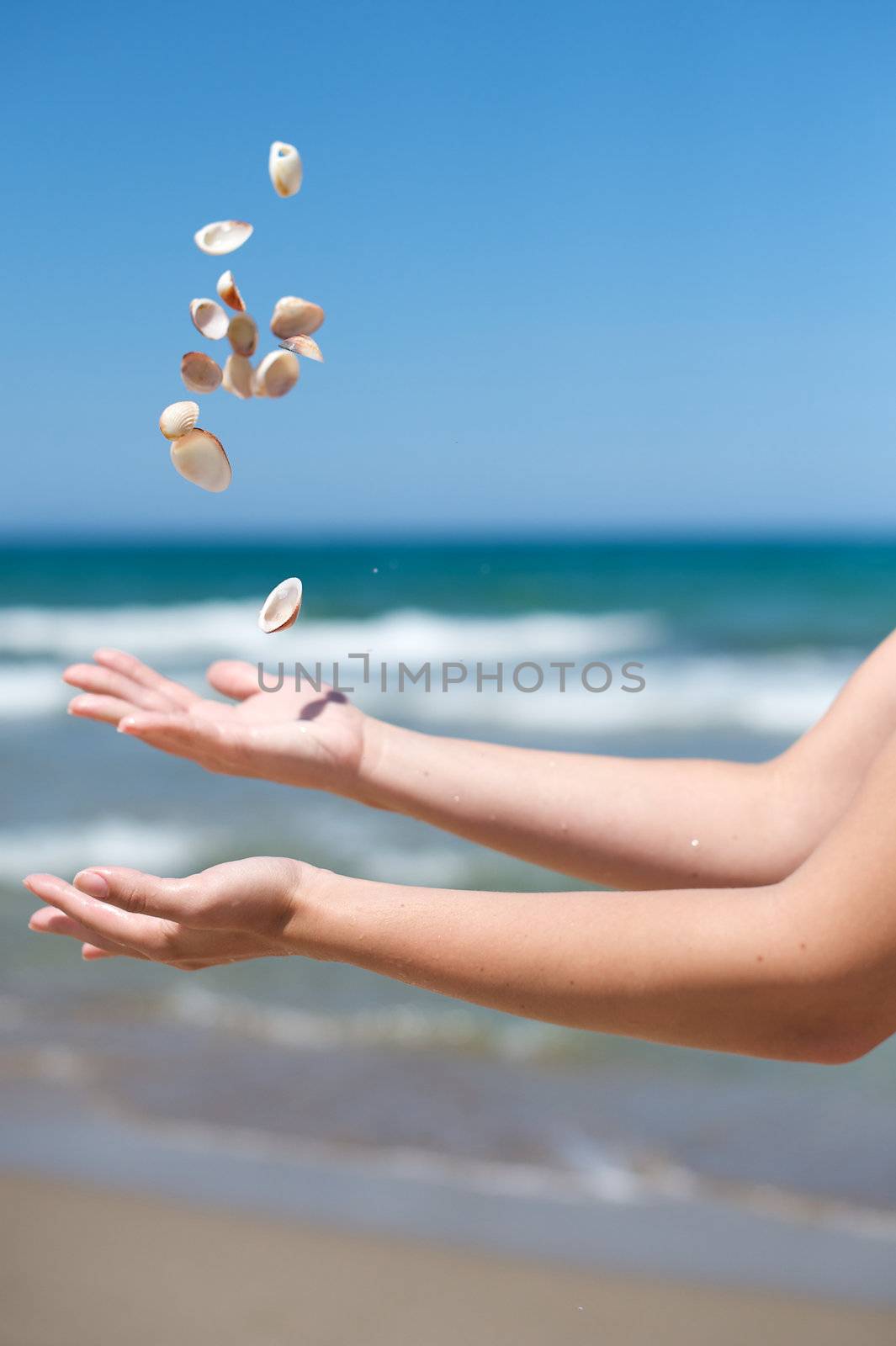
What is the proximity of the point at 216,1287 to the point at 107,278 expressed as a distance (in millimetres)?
1608

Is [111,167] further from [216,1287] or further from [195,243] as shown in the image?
[216,1287]

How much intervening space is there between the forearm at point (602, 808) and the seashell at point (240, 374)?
495mm

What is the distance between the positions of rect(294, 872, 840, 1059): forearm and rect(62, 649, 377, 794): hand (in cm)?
38

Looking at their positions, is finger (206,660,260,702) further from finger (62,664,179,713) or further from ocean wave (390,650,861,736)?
ocean wave (390,650,861,736)

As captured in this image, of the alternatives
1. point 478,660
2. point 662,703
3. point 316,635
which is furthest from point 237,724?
point 316,635

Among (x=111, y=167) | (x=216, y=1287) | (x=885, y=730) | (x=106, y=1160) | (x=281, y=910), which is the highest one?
(x=111, y=167)

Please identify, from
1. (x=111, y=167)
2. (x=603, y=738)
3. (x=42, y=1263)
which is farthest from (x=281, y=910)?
(x=603, y=738)

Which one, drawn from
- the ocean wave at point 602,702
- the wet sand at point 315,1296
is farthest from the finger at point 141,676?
the ocean wave at point 602,702

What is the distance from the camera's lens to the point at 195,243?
1163mm

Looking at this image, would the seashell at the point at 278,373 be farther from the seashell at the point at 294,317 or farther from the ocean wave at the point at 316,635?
the ocean wave at the point at 316,635

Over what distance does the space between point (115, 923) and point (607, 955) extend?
17.8 inches

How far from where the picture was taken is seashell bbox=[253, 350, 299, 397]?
1.10 metres

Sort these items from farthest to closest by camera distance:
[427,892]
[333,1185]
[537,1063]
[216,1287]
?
[537,1063] < [333,1185] < [216,1287] < [427,892]

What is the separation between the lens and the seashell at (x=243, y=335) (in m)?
1.12
